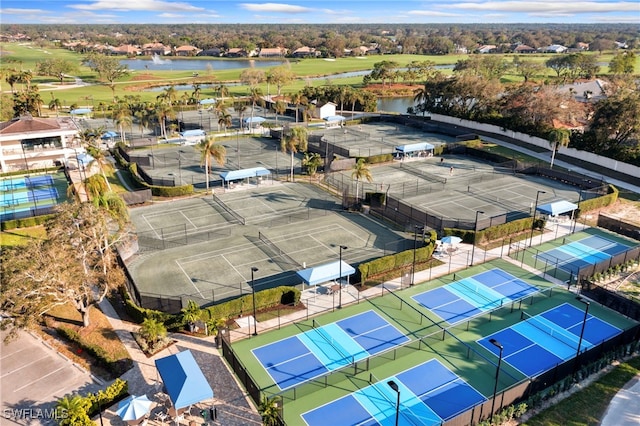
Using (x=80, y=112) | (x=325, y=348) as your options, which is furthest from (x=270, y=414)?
(x=80, y=112)

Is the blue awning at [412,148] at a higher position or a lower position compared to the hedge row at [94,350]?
higher

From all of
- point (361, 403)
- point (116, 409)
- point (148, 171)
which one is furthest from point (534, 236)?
point (148, 171)

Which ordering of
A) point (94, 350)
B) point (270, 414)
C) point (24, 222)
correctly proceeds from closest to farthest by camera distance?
point (270, 414) → point (94, 350) → point (24, 222)

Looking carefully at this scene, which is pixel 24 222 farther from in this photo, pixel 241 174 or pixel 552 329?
pixel 552 329

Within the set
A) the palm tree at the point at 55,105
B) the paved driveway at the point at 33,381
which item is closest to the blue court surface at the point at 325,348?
the paved driveway at the point at 33,381

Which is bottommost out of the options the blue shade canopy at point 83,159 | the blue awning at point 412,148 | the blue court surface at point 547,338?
the blue court surface at point 547,338

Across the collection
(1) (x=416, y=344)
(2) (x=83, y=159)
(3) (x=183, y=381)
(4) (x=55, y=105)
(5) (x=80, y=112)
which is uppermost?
(4) (x=55, y=105)

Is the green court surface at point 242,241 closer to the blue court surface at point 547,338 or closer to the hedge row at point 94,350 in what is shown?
the hedge row at point 94,350

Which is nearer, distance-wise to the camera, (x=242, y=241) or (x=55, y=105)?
(x=242, y=241)
